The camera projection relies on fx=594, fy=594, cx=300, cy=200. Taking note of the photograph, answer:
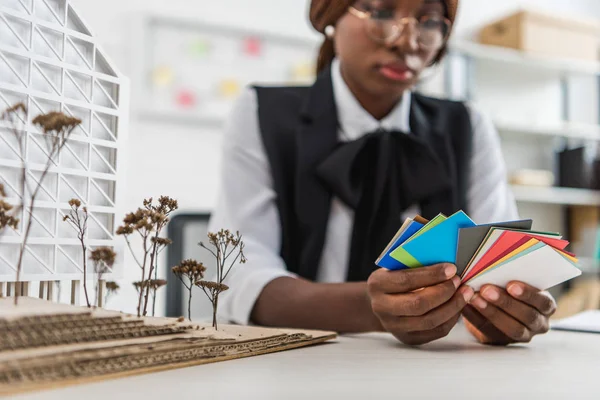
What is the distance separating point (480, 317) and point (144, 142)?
2073 millimetres

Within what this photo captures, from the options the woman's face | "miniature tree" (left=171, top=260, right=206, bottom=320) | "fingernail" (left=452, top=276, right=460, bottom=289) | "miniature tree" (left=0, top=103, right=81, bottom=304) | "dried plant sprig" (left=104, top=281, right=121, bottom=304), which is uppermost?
the woman's face

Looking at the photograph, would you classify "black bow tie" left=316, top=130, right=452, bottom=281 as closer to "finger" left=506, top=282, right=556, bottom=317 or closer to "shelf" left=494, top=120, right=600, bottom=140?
"finger" left=506, top=282, right=556, bottom=317

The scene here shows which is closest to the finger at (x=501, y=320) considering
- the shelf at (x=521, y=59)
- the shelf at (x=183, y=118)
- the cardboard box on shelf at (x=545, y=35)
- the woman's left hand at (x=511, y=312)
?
the woman's left hand at (x=511, y=312)

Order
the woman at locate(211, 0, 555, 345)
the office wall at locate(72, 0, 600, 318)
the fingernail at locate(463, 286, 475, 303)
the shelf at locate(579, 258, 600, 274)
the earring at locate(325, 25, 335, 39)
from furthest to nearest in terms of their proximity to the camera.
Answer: the shelf at locate(579, 258, 600, 274) < the office wall at locate(72, 0, 600, 318) < the earring at locate(325, 25, 335, 39) < the woman at locate(211, 0, 555, 345) < the fingernail at locate(463, 286, 475, 303)

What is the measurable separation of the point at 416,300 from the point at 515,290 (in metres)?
0.12

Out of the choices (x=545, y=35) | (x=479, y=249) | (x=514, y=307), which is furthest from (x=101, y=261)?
(x=545, y=35)

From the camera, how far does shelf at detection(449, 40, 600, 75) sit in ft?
9.97

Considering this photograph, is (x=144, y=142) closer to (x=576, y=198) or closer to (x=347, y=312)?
(x=347, y=312)

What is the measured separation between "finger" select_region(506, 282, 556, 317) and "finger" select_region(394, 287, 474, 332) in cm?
6

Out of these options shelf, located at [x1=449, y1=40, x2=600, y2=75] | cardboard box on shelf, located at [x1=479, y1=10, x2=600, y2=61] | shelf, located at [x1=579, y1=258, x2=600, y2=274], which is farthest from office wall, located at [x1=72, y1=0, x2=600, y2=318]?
shelf, located at [x1=579, y1=258, x2=600, y2=274]

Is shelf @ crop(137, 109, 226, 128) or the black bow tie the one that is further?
shelf @ crop(137, 109, 226, 128)

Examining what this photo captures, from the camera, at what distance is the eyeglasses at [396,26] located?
978 millimetres

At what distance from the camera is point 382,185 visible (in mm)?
1104

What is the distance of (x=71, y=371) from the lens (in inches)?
14.1
